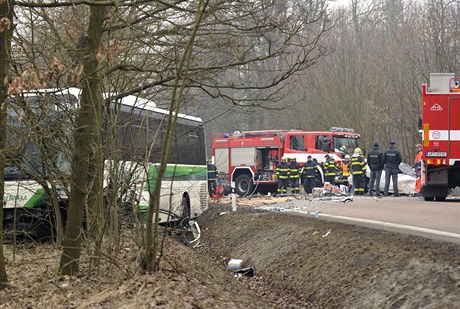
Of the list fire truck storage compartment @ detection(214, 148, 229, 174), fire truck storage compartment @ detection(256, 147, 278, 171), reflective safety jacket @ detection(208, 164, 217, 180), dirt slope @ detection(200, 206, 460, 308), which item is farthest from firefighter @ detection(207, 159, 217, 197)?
dirt slope @ detection(200, 206, 460, 308)

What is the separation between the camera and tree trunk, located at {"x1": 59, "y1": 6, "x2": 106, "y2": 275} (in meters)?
11.7

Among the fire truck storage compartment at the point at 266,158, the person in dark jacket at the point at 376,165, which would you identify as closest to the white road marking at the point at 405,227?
the person in dark jacket at the point at 376,165

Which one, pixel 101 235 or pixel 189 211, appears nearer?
pixel 101 235

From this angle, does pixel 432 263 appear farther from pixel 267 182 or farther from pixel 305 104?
pixel 305 104

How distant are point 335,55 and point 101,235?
40818mm

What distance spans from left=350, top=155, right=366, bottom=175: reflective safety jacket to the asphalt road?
481cm

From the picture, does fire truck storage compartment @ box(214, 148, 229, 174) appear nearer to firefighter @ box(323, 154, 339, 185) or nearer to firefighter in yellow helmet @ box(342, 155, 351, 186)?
firefighter in yellow helmet @ box(342, 155, 351, 186)

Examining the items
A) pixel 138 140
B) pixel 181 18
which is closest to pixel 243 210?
pixel 181 18

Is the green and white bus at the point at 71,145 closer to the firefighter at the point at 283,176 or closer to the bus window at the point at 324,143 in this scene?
the firefighter at the point at 283,176

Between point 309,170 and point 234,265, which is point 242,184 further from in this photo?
point 234,265

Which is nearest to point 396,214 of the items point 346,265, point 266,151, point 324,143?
point 346,265

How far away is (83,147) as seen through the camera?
11.9 metres

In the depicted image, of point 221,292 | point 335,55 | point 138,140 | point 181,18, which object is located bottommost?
point 221,292

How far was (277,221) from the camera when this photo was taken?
66.9 ft
